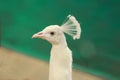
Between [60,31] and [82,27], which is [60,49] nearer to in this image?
[60,31]

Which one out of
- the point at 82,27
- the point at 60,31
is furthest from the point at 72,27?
the point at 82,27

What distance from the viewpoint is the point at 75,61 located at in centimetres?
271

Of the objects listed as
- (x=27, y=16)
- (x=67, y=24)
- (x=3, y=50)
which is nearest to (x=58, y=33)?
(x=67, y=24)

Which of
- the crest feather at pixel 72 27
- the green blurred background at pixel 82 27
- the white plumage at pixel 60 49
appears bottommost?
the white plumage at pixel 60 49

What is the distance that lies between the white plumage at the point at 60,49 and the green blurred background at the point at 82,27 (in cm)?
133

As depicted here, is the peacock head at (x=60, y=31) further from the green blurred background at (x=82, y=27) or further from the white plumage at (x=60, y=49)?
the green blurred background at (x=82, y=27)

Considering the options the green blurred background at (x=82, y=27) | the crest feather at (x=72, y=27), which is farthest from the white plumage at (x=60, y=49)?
the green blurred background at (x=82, y=27)

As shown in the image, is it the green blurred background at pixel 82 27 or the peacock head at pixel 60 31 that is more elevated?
the green blurred background at pixel 82 27

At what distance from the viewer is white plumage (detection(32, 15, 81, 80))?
107 centimetres

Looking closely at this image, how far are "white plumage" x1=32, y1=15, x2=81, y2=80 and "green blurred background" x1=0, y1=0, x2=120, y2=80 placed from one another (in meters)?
1.33

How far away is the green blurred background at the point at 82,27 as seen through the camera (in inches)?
96.4

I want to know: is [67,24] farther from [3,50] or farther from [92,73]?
A: [3,50]

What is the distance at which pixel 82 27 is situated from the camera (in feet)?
8.35

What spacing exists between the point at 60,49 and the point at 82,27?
1486 millimetres
